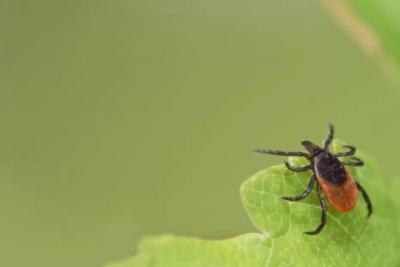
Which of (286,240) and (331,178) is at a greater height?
(331,178)

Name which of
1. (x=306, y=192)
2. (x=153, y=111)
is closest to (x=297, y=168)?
(x=306, y=192)

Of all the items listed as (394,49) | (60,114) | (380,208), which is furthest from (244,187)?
(60,114)

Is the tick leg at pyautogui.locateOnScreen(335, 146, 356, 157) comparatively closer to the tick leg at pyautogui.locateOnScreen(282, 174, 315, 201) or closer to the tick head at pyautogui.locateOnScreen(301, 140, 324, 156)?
the tick head at pyautogui.locateOnScreen(301, 140, 324, 156)

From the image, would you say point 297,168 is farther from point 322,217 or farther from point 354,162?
point 354,162

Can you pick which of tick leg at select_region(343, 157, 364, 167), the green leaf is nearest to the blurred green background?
tick leg at select_region(343, 157, 364, 167)

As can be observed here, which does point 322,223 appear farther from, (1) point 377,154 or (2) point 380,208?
(1) point 377,154

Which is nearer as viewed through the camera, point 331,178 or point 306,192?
point 306,192
